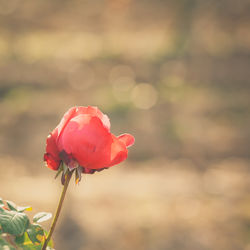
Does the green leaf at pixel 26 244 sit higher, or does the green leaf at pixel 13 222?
the green leaf at pixel 13 222

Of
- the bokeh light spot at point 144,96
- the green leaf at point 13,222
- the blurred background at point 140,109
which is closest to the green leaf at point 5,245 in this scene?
the green leaf at point 13,222

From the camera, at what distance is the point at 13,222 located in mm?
392

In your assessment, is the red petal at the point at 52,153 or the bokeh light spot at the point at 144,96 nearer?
the red petal at the point at 52,153

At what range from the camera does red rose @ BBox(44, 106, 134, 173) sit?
0.43 metres

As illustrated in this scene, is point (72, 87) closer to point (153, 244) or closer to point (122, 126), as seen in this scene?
point (122, 126)

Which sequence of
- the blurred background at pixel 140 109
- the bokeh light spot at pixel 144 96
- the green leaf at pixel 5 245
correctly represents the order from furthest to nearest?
the bokeh light spot at pixel 144 96 < the blurred background at pixel 140 109 < the green leaf at pixel 5 245

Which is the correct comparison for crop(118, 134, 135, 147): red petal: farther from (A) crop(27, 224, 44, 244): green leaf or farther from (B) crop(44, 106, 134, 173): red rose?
(A) crop(27, 224, 44, 244): green leaf

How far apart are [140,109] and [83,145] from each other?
87.2 inches

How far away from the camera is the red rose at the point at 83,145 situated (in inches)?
17.0

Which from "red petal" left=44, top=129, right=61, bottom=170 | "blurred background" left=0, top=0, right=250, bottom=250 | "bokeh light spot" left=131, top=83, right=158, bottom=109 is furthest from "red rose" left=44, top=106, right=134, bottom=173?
"bokeh light spot" left=131, top=83, right=158, bottom=109

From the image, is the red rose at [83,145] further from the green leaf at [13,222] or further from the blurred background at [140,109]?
the blurred background at [140,109]

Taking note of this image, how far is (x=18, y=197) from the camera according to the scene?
1967mm

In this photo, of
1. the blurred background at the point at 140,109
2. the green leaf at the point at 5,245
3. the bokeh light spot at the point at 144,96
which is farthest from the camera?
the bokeh light spot at the point at 144,96

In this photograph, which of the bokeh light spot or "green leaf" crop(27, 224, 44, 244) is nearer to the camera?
"green leaf" crop(27, 224, 44, 244)
